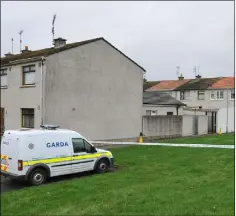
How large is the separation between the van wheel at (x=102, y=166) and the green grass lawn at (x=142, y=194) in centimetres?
68

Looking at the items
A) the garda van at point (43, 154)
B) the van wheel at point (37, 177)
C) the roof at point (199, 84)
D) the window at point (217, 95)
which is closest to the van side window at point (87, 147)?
the garda van at point (43, 154)

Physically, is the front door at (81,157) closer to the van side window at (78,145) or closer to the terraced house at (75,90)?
the van side window at (78,145)

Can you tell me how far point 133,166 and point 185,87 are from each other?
3427cm

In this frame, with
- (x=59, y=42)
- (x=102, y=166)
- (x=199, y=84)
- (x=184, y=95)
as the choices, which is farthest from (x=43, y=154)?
(x=199, y=84)

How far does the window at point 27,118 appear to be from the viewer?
1930 centimetres

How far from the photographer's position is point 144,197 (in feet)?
27.0

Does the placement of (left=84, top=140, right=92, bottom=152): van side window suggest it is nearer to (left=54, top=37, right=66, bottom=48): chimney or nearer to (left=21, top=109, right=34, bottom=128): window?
(left=21, top=109, right=34, bottom=128): window

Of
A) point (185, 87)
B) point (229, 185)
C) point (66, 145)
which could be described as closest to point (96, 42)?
point (66, 145)

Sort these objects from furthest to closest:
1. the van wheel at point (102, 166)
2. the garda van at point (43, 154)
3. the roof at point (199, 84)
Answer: the roof at point (199, 84)
the van wheel at point (102, 166)
the garda van at point (43, 154)

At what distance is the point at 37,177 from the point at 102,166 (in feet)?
9.32

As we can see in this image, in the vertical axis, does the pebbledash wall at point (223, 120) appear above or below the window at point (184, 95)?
below

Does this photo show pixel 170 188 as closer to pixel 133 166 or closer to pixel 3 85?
pixel 133 166

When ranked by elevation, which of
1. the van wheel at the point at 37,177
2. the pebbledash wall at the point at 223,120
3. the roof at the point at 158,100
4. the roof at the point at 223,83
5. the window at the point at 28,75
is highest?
the roof at the point at 223,83

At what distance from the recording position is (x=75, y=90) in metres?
19.8
